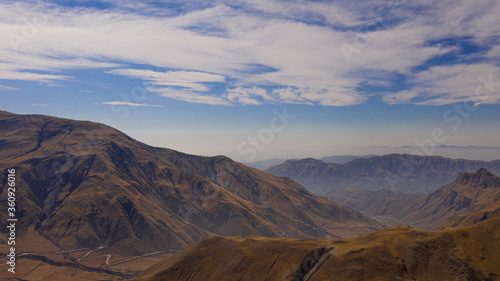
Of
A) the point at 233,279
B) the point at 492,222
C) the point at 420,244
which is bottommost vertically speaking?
the point at 233,279

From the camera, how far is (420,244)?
12500 cm

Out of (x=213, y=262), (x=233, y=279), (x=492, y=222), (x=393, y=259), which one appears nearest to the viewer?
(x=393, y=259)

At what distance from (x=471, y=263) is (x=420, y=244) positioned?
16915 millimetres

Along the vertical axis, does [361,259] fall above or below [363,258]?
below

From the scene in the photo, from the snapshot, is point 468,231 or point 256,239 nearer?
point 468,231

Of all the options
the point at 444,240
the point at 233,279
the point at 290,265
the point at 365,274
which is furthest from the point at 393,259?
the point at 233,279

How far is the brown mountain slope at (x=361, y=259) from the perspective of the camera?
11506 cm

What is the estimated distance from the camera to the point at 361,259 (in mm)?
122750

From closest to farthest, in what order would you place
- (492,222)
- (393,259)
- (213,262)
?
(393,259) → (492,222) → (213,262)

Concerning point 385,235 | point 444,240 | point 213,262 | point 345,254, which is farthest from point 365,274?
point 213,262

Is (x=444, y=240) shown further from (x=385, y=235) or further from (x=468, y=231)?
(x=385, y=235)

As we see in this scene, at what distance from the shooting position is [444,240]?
409 ft

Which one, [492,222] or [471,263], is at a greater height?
[492,222]

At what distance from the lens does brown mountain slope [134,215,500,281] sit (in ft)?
378
